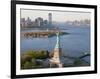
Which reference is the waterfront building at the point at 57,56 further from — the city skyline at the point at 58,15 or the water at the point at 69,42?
the city skyline at the point at 58,15

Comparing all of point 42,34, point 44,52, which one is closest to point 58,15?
point 42,34

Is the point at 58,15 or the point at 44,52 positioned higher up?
the point at 58,15

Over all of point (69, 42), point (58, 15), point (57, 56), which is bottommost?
point (57, 56)

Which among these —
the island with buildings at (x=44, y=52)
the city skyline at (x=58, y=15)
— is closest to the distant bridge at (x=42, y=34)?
the island with buildings at (x=44, y=52)

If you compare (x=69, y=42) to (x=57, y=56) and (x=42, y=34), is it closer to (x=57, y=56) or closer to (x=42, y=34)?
(x=57, y=56)

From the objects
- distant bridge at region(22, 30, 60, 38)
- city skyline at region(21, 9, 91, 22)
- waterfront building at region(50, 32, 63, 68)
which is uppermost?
city skyline at region(21, 9, 91, 22)

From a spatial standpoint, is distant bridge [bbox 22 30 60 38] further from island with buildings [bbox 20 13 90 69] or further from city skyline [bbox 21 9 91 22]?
city skyline [bbox 21 9 91 22]

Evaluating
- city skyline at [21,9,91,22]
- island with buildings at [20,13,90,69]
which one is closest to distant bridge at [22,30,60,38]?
island with buildings at [20,13,90,69]

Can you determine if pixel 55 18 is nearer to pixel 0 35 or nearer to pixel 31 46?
pixel 31 46
